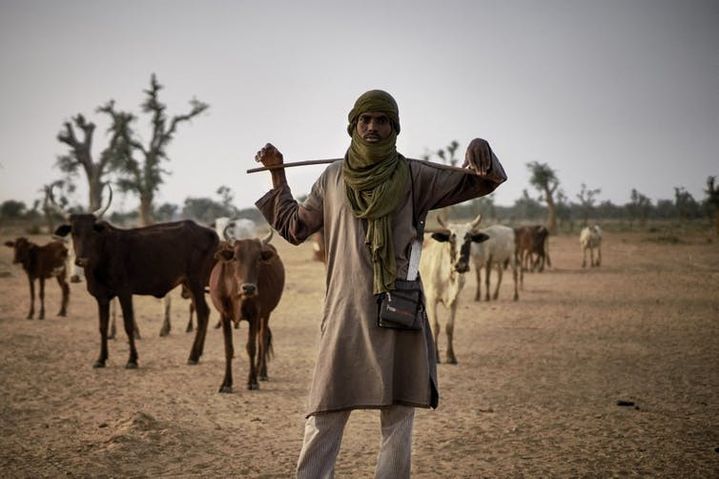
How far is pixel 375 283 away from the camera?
3078mm

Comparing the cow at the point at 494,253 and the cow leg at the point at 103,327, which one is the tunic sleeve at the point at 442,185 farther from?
the cow at the point at 494,253

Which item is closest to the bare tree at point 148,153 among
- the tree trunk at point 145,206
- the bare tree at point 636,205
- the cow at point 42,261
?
the tree trunk at point 145,206

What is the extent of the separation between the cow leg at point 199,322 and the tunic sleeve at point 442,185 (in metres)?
6.40

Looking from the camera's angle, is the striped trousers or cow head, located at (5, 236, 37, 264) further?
cow head, located at (5, 236, 37, 264)

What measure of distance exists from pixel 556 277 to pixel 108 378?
684 inches

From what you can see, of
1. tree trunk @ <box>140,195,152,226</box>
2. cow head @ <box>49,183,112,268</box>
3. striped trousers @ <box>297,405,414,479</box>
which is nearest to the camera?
striped trousers @ <box>297,405,414,479</box>

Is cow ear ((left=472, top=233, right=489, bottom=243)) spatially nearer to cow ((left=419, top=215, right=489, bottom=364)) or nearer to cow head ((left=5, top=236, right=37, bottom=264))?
cow ((left=419, top=215, right=489, bottom=364))

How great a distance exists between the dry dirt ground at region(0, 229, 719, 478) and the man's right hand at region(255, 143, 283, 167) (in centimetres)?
247

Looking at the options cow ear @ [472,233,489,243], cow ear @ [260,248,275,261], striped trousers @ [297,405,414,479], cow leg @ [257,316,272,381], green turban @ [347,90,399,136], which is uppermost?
green turban @ [347,90,399,136]

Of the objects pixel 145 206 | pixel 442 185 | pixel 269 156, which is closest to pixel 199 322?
pixel 269 156

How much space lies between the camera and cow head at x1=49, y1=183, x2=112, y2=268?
8.30 meters

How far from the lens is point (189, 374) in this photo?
26.8 feet

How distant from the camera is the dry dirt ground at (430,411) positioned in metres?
4.87

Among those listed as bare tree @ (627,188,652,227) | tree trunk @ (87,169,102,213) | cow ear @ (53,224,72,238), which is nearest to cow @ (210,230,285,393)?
cow ear @ (53,224,72,238)
